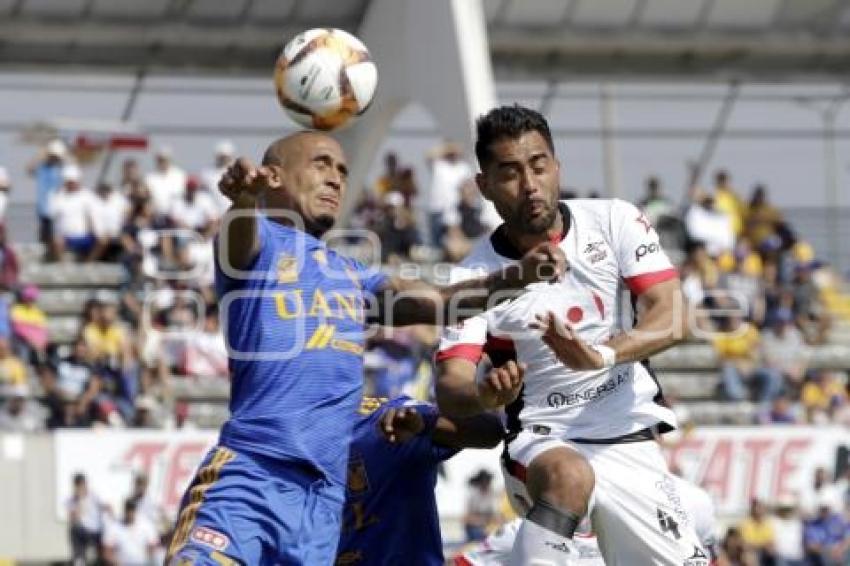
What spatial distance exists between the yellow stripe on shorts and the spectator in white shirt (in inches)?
583

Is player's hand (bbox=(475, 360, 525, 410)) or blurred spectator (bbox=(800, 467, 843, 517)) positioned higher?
player's hand (bbox=(475, 360, 525, 410))

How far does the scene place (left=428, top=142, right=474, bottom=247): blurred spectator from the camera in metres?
25.6

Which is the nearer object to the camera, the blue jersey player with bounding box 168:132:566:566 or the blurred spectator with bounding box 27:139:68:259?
the blue jersey player with bounding box 168:132:566:566

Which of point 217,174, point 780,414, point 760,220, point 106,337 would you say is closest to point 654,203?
point 760,220

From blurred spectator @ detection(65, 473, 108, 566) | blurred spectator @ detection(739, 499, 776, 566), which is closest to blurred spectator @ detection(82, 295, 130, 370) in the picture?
blurred spectator @ detection(65, 473, 108, 566)

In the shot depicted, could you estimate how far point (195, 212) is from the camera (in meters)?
23.9

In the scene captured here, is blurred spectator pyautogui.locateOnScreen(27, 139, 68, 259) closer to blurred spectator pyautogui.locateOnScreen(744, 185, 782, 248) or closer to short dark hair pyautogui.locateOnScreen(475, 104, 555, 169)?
blurred spectator pyautogui.locateOnScreen(744, 185, 782, 248)

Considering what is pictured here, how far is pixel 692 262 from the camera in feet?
85.2

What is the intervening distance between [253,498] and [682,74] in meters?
22.2

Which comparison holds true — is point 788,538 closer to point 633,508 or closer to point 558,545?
point 633,508

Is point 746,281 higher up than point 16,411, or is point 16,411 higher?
point 746,281

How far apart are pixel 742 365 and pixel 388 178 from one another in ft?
17.0

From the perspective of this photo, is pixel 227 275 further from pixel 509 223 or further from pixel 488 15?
pixel 488 15

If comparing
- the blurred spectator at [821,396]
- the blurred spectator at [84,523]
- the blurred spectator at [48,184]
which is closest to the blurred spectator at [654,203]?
the blurred spectator at [821,396]
